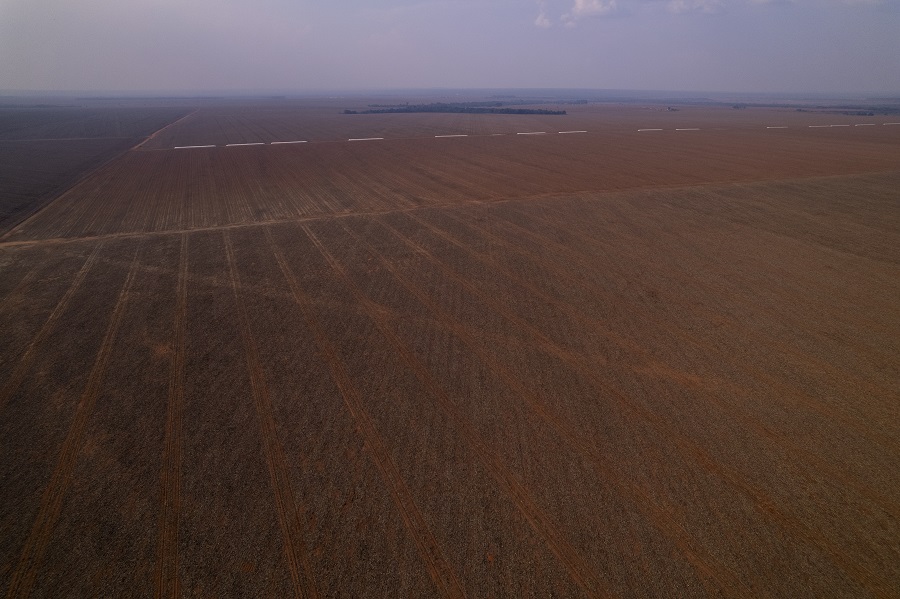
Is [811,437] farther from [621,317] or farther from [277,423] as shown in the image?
[277,423]

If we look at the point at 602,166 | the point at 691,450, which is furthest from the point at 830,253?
the point at 602,166

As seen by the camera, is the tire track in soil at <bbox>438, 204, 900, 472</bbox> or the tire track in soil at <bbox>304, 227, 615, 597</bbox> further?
the tire track in soil at <bbox>438, 204, 900, 472</bbox>

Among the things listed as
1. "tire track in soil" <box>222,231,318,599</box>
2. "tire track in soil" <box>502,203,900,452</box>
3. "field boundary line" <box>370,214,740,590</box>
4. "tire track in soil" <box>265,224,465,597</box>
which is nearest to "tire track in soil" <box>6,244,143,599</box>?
"tire track in soil" <box>222,231,318,599</box>

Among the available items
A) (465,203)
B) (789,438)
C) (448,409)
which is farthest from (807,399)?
(465,203)

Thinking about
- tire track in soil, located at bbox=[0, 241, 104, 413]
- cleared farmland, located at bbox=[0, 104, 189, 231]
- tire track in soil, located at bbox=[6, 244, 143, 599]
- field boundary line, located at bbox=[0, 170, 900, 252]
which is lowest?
tire track in soil, located at bbox=[6, 244, 143, 599]

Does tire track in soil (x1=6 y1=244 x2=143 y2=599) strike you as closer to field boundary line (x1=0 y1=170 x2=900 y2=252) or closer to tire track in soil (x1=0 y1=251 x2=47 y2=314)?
tire track in soil (x1=0 y1=251 x2=47 y2=314)

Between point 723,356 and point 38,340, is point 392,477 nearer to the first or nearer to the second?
point 723,356
